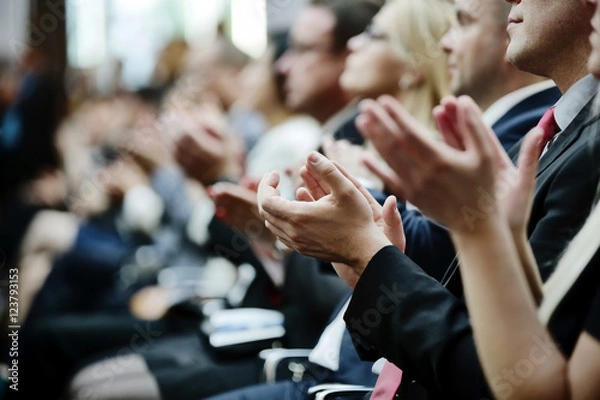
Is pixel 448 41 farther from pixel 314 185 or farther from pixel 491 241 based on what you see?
pixel 491 241

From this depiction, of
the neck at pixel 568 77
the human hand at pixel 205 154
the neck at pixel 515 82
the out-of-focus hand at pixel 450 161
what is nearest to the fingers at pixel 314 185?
the out-of-focus hand at pixel 450 161

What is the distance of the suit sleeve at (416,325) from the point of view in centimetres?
94

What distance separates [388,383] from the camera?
1126 millimetres

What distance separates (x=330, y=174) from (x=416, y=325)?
0.21 meters

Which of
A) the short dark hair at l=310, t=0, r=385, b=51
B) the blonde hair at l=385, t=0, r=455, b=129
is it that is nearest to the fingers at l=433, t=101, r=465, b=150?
the blonde hair at l=385, t=0, r=455, b=129

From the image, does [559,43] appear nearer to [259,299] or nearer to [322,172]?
[322,172]

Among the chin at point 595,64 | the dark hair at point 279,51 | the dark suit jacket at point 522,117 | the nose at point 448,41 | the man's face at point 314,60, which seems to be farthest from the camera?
the dark hair at point 279,51

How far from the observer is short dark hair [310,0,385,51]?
2.23 meters

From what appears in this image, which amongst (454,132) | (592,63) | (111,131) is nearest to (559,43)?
(592,63)

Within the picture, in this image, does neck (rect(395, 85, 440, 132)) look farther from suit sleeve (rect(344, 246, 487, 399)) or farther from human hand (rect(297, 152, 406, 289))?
suit sleeve (rect(344, 246, 487, 399))

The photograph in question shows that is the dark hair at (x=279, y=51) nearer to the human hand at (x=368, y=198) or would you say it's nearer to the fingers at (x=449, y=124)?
the human hand at (x=368, y=198)

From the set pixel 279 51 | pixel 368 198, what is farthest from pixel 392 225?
pixel 279 51

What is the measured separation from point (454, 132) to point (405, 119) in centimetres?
6

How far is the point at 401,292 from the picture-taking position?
0.99 metres
